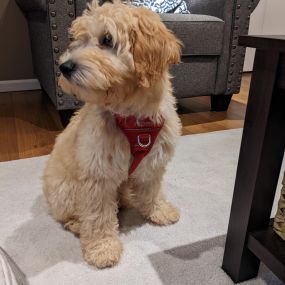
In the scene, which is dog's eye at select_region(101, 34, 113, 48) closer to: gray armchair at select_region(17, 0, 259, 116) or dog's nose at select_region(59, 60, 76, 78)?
dog's nose at select_region(59, 60, 76, 78)

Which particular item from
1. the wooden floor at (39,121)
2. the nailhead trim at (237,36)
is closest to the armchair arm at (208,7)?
the nailhead trim at (237,36)

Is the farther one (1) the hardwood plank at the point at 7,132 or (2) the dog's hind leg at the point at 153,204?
(1) the hardwood plank at the point at 7,132

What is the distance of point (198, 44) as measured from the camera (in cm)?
201

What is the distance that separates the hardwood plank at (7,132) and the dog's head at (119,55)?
1027 millimetres

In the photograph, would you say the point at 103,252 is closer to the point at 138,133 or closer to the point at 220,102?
the point at 138,133

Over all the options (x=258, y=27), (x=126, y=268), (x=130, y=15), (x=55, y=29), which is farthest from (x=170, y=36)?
(x=258, y=27)

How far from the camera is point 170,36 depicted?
0.83 meters

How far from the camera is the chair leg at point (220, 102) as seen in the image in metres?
2.39

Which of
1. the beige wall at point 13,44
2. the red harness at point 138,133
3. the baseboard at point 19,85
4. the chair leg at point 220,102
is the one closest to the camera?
the red harness at point 138,133

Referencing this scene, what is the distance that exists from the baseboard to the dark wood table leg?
255 centimetres

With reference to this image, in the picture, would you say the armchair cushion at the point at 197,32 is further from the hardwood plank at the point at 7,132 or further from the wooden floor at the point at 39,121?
the hardwood plank at the point at 7,132

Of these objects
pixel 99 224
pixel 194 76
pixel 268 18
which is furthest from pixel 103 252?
pixel 268 18

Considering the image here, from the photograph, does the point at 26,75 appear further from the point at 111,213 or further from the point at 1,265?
the point at 1,265

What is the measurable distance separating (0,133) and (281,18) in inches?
133
